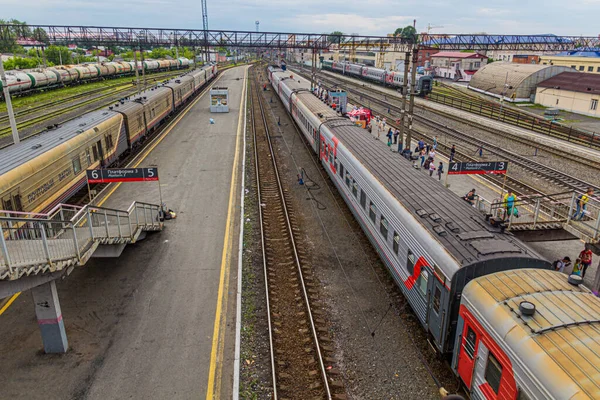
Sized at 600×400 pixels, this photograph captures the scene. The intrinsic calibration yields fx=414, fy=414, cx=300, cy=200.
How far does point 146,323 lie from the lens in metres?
12.2

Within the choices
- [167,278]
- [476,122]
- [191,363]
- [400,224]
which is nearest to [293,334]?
Answer: [191,363]

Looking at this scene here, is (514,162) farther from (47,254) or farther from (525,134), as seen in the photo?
(47,254)

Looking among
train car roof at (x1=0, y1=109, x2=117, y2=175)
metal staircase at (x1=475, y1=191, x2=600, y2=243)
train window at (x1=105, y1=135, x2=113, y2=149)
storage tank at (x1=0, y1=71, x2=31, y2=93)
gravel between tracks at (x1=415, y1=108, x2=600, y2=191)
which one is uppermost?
storage tank at (x1=0, y1=71, x2=31, y2=93)

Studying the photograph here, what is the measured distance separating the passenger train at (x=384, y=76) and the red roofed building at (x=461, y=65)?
844 inches

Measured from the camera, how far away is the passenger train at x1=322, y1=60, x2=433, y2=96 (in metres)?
60.2

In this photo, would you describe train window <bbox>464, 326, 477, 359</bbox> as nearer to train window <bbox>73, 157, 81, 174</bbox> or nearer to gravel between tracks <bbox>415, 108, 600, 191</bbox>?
gravel between tracks <bbox>415, 108, 600, 191</bbox>

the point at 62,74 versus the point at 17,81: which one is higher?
the point at 62,74

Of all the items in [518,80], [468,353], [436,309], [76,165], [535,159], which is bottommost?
[535,159]

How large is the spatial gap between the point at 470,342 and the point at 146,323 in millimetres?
8839

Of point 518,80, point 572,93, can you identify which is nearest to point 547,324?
point 572,93

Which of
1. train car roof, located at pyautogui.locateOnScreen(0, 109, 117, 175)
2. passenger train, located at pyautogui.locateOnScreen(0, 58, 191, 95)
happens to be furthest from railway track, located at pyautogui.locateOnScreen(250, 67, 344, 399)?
passenger train, located at pyautogui.locateOnScreen(0, 58, 191, 95)

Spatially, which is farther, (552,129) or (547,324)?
(552,129)

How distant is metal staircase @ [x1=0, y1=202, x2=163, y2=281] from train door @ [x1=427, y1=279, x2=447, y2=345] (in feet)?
→ 30.0

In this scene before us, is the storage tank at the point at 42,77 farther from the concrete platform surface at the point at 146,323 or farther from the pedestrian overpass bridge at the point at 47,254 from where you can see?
the pedestrian overpass bridge at the point at 47,254
